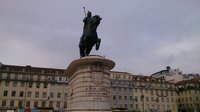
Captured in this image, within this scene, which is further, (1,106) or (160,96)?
(160,96)

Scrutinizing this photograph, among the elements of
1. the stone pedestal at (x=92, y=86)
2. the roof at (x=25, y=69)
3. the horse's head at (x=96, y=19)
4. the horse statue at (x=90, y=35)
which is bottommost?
the stone pedestal at (x=92, y=86)

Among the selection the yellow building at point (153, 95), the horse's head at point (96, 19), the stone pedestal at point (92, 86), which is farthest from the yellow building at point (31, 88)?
the horse's head at point (96, 19)

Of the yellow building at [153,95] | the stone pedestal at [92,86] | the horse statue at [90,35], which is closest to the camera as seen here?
the stone pedestal at [92,86]

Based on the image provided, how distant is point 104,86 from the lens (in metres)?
16.3

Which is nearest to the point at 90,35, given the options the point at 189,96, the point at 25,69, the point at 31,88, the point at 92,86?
the point at 92,86

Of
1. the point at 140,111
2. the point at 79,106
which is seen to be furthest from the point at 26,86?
the point at 79,106

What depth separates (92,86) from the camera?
15922 mm

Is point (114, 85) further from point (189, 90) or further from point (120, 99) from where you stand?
point (189, 90)

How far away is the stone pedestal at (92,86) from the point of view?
612 inches

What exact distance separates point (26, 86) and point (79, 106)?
55.5 metres

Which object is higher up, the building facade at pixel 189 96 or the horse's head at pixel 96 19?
the horse's head at pixel 96 19

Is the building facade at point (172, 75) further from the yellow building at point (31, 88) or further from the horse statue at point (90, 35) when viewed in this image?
the horse statue at point (90, 35)

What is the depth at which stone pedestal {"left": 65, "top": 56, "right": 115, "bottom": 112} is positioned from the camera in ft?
51.0

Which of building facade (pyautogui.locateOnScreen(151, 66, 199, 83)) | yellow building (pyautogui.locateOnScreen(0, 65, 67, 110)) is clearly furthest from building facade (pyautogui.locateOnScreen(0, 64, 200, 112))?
building facade (pyautogui.locateOnScreen(151, 66, 199, 83))
